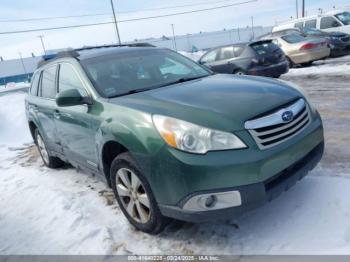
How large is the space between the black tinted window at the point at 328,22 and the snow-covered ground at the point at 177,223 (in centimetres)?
1441

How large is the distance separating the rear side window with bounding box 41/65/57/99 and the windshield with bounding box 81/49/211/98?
105 centimetres

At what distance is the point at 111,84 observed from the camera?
3879 mm

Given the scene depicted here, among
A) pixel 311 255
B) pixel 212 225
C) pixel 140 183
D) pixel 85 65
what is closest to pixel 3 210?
pixel 85 65

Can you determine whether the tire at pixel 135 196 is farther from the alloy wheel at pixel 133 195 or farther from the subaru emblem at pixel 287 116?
the subaru emblem at pixel 287 116

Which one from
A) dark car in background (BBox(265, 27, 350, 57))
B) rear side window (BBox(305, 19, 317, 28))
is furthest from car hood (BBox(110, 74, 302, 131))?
rear side window (BBox(305, 19, 317, 28))

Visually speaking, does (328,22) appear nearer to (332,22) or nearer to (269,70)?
(332,22)

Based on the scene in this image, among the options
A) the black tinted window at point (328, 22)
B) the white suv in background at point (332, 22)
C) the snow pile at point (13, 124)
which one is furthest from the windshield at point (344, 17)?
the snow pile at point (13, 124)

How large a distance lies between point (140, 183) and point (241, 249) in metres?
1.01

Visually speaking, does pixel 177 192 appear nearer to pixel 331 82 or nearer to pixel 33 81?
pixel 33 81

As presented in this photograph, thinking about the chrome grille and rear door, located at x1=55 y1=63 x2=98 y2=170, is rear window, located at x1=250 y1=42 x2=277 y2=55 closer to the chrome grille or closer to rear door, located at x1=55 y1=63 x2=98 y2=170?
rear door, located at x1=55 y1=63 x2=98 y2=170

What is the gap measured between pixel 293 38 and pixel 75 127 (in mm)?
13099

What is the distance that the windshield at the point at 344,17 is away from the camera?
17.9 metres

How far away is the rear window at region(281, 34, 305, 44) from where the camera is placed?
14998mm

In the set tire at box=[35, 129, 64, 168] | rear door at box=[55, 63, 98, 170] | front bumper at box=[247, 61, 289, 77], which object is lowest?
front bumper at box=[247, 61, 289, 77]
